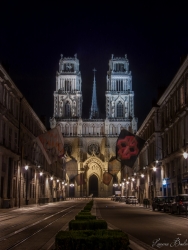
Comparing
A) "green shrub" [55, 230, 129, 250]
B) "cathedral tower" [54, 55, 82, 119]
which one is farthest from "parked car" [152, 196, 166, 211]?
"cathedral tower" [54, 55, 82, 119]

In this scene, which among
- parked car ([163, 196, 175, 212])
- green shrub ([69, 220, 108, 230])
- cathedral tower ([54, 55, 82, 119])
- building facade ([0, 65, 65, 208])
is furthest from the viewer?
cathedral tower ([54, 55, 82, 119])

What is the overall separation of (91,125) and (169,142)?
76336 mm

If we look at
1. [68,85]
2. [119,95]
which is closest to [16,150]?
[119,95]

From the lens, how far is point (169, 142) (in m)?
54.5

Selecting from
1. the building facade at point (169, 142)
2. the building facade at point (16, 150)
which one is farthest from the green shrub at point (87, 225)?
the building facade at point (16, 150)

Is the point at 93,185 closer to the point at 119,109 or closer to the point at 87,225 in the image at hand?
the point at 119,109

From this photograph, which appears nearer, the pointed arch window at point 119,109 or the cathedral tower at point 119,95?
the cathedral tower at point 119,95

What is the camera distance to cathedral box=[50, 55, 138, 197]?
125500mm

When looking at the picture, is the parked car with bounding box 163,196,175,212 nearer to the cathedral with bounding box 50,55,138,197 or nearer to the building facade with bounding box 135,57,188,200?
the building facade with bounding box 135,57,188,200

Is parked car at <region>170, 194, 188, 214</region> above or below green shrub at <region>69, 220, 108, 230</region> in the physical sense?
below

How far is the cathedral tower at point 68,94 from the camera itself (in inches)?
5123

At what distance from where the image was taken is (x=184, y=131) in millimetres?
45000

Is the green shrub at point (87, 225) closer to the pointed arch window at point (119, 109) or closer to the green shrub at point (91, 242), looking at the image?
the green shrub at point (91, 242)

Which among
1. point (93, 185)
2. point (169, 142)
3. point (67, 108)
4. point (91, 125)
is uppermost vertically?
point (67, 108)
